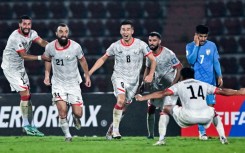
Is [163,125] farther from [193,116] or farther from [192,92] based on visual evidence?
[192,92]

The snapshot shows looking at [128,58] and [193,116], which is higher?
[128,58]

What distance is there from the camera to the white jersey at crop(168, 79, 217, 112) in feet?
49.8

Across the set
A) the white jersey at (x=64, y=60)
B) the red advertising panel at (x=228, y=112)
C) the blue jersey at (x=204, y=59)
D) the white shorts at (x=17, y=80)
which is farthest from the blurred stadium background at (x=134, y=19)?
the white jersey at (x=64, y=60)

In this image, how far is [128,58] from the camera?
17438 mm

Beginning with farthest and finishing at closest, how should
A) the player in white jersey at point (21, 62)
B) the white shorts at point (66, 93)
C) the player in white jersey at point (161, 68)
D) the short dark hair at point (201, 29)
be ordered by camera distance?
the player in white jersey at point (21, 62) → the player in white jersey at point (161, 68) → the short dark hair at point (201, 29) → the white shorts at point (66, 93)

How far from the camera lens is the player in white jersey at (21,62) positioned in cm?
1834

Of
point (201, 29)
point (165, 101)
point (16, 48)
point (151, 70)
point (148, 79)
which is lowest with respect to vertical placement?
point (165, 101)

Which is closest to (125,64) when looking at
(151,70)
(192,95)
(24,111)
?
(151,70)

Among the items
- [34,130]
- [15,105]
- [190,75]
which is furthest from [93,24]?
[190,75]

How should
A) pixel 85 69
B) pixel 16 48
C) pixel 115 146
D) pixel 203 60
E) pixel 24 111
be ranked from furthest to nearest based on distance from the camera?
1. pixel 24 111
2. pixel 16 48
3. pixel 203 60
4. pixel 85 69
5. pixel 115 146

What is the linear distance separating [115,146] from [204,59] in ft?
10.1

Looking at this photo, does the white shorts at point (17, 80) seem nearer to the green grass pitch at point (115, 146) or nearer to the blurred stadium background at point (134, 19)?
the green grass pitch at point (115, 146)

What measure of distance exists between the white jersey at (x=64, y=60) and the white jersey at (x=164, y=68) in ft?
4.58

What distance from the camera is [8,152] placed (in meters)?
14.7
